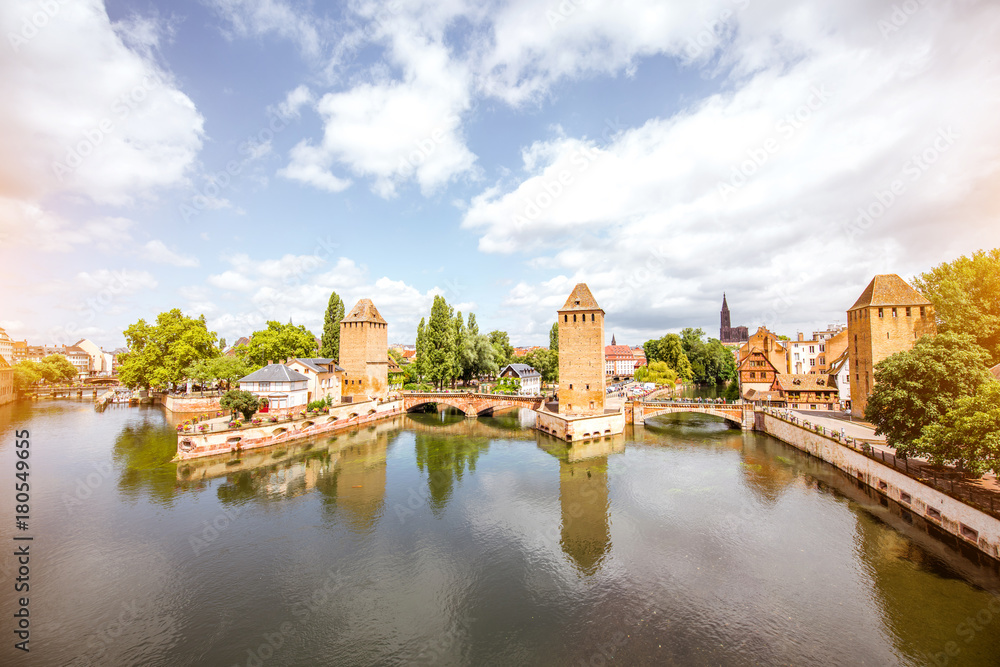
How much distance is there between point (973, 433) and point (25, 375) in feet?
326

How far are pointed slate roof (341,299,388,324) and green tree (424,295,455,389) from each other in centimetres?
639

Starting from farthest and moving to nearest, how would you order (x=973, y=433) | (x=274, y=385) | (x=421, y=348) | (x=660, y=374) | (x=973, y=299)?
1. (x=660, y=374)
2. (x=421, y=348)
3. (x=274, y=385)
4. (x=973, y=299)
5. (x=973, y=433)

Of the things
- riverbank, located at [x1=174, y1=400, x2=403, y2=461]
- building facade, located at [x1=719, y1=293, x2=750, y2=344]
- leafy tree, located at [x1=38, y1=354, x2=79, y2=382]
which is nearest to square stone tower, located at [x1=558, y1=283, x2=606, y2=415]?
riverbank, located at [x1=174, y1=400, x2=403, y2=461]

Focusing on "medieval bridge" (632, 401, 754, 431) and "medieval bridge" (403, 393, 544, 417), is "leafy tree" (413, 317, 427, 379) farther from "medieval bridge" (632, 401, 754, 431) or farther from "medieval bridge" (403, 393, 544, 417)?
"medieval bridge" (632, 401, 754, 431)

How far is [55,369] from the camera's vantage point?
7000cm

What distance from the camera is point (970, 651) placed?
34.2 feet

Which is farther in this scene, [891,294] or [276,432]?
[276,432]

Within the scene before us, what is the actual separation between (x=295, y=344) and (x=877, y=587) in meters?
57.3

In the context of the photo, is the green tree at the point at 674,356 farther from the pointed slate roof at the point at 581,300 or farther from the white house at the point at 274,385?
the white house at the point at 274,385

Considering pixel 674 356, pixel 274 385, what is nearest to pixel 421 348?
pixel 274 385

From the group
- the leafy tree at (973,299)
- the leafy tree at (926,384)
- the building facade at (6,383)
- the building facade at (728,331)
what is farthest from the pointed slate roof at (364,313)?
the building facade at (728,331)

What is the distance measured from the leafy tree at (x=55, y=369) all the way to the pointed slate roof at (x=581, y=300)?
87.6 meters

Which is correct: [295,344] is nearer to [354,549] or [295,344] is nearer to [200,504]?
[200,504]

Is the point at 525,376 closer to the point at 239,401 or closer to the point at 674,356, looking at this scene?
the point at 674,356
